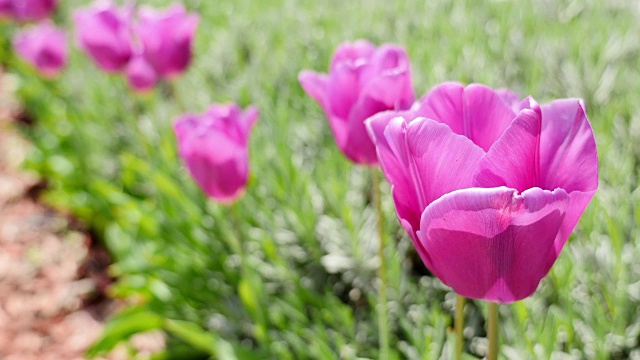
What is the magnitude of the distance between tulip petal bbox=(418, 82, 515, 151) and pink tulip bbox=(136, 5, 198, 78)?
1250 mm

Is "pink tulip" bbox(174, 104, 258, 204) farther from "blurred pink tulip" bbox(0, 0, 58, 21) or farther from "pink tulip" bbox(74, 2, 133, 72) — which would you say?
"blurred pink tulip" bbox(0, 0, 58, 21)

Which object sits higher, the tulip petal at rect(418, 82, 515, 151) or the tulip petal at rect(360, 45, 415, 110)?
the tulip petal at rect(360, 45, 415, 110)

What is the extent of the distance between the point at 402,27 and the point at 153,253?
1057 mm

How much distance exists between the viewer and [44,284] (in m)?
2.83

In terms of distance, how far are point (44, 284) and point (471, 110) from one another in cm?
251

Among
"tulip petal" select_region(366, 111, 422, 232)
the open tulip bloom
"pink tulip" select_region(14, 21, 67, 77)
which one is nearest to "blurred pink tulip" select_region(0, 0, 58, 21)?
"pink tulip" select_region(14, 21, 67, 77)

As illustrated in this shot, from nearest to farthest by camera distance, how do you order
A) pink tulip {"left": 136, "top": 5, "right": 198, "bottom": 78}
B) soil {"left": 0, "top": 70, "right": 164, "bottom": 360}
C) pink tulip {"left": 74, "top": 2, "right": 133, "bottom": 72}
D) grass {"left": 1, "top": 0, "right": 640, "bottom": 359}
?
grass {"left": 1, "top": 0, "right": 640, "bottom": 359}, pink tulip {"left": 136, "top": 5, "right": 198, "bottom": 78}, pink tulip {"left": 74, "top": 2, "right": 133, "bottom": 72}, soil {"left": 0, "top": 70, "right": 164, "bottom": 360}

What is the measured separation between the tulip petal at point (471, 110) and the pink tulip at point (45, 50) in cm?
261

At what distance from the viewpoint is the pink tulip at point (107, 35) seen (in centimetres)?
204

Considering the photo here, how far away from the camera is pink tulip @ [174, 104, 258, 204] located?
1.27m

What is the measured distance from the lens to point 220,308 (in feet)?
5.61

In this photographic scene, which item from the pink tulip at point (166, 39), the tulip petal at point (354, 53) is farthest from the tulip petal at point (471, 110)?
the pink tulip at point (166, 39)

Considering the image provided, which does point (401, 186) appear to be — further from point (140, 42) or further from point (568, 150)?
point (140, 42)

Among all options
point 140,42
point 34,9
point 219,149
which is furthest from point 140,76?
point 34,9
